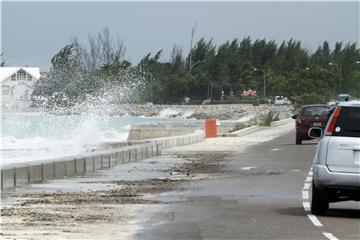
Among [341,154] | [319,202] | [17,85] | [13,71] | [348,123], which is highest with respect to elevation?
[13,71]

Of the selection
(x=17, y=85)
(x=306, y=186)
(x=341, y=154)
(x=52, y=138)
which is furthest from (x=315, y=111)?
(x=17, y=85)

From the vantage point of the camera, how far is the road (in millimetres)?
10703

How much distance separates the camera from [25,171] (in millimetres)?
16859

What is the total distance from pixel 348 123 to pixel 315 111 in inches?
901

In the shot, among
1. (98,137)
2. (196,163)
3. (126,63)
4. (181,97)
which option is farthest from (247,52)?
(196,163)

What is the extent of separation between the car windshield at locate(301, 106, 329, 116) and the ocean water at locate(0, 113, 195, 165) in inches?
334

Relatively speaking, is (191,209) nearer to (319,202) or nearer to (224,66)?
(319,202)

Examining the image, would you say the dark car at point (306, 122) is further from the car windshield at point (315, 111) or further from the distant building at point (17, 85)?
the distant building at point (17, 85)

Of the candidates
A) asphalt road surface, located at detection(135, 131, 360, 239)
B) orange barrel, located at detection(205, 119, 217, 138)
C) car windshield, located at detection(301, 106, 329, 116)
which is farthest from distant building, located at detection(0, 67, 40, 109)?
asphalt road surface, located at detection(135, 131, 360, 239)

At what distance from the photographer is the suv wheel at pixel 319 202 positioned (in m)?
12.3

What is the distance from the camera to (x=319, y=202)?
12375mm

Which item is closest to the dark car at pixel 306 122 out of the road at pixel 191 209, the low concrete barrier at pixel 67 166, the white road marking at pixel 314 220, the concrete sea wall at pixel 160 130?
the low concrete barrier at pixel 67 166

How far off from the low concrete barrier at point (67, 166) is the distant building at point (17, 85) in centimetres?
7378

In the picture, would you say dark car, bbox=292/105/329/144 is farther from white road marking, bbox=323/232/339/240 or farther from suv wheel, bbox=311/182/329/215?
white road marking, bbox=323/232/339/240
